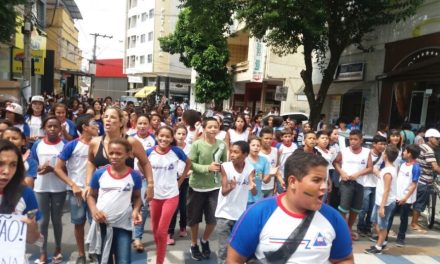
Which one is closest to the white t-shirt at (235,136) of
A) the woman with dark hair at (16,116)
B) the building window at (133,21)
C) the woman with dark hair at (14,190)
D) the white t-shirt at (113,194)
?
the woman with dark hair at (16,116)

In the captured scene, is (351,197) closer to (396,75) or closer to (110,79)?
(396,75)

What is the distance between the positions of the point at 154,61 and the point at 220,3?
38.2 meters

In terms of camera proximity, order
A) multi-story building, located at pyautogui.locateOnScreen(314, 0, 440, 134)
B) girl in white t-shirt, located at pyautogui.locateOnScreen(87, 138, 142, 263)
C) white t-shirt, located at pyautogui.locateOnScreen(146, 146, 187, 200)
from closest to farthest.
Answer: girl in white t-shirt, located at pyautogui.locateOnScreen(87, 138, 142, 263)
white t-shirt, located at pyautogui.locateOnScreen(146, 146, 187, 200)
multi-story building, located at pyautogui.locateOnScreen(314, 0, 440, 134)

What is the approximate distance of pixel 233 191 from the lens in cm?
491

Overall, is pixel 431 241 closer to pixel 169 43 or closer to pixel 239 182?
pixel 239 182

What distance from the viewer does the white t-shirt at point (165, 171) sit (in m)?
5.10

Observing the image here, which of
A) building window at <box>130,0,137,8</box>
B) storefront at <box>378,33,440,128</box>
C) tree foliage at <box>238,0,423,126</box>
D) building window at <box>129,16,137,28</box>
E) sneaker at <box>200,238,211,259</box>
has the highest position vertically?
building window at <box>130,0,137,8</box>

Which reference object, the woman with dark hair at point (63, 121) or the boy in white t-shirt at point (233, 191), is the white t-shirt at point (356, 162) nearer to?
the boy in white t-shirt at point (233, 191)

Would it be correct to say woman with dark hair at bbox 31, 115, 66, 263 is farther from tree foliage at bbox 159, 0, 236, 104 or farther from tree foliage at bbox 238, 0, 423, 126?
tree foliage at bbox 159, 0, 236, 104

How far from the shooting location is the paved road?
223 inches

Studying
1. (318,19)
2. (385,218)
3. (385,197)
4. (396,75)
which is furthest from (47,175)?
(396,75)

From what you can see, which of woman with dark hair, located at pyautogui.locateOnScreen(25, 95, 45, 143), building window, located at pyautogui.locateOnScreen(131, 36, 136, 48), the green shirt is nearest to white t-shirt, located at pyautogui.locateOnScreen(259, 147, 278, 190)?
the green shirt

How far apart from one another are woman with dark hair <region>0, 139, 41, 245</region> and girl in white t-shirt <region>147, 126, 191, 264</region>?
2171mm

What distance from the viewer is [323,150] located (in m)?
7.08
